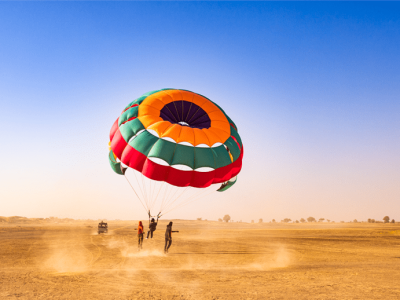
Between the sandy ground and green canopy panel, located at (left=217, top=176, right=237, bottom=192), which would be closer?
the sandy ground

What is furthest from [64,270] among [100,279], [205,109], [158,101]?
[205,109]

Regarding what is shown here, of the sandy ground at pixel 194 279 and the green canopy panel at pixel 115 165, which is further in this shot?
the green canopy panel at pixel 115 165

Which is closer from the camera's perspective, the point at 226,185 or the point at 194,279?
the point at 194,279

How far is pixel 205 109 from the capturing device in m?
15.1

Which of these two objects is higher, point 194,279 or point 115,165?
point 115,165

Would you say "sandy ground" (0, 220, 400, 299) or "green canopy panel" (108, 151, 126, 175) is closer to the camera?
"sandy ground" (0, 220, 400, 299)

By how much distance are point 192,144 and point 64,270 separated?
7.75 m

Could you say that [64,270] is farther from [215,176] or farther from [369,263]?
[369,263]

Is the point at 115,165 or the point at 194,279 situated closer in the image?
the point at 194,279

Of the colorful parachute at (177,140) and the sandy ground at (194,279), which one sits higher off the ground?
the colorful parachute at (177,140)

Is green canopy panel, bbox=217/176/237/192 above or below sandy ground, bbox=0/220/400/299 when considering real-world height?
above

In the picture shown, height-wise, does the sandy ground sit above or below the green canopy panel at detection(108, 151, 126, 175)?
below

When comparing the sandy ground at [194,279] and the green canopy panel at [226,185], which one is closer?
the sandy ground at [194,279]

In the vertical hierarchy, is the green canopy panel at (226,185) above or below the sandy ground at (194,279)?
above
